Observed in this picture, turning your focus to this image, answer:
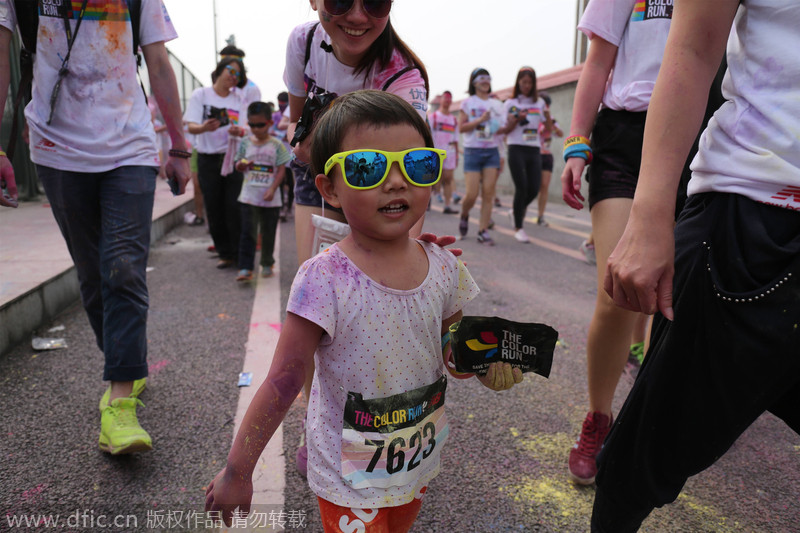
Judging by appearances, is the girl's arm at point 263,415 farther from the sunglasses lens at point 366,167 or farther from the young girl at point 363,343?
the sunglasses lens at point 366,167

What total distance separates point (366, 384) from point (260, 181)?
14.8 feet

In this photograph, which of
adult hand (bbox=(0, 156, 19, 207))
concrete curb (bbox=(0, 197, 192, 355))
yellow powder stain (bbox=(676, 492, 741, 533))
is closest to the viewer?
yellow powder stain (bbox=(676, 492, 741, 533))

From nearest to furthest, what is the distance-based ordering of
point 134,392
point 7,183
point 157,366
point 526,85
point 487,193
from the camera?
point 7,183
point 134,392
point 157,366
point 487,193
point 526,85

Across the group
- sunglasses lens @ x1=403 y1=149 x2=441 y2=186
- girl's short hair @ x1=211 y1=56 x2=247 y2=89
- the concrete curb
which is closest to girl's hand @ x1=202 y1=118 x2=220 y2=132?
girl's short hair @ x1=211 y1=56 x2=247 y2=89

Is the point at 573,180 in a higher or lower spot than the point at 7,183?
higher

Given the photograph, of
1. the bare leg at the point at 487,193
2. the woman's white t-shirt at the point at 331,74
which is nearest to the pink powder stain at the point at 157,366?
the woman's white t-shirt at the point at 331,74

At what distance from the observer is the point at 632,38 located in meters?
2.19

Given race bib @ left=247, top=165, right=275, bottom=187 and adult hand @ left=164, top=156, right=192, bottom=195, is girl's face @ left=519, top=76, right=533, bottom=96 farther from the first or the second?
adult hand @ left=164, top=156, right=192, bottom=195

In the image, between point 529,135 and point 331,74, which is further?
point 529,135

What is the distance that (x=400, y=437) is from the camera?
1.42m

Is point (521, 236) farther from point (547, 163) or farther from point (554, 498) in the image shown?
point (554, 498)

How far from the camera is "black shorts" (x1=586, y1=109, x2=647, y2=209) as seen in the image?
7.10ft

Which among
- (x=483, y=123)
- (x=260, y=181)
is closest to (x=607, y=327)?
(x=260, y=181)

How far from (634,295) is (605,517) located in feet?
2.13
